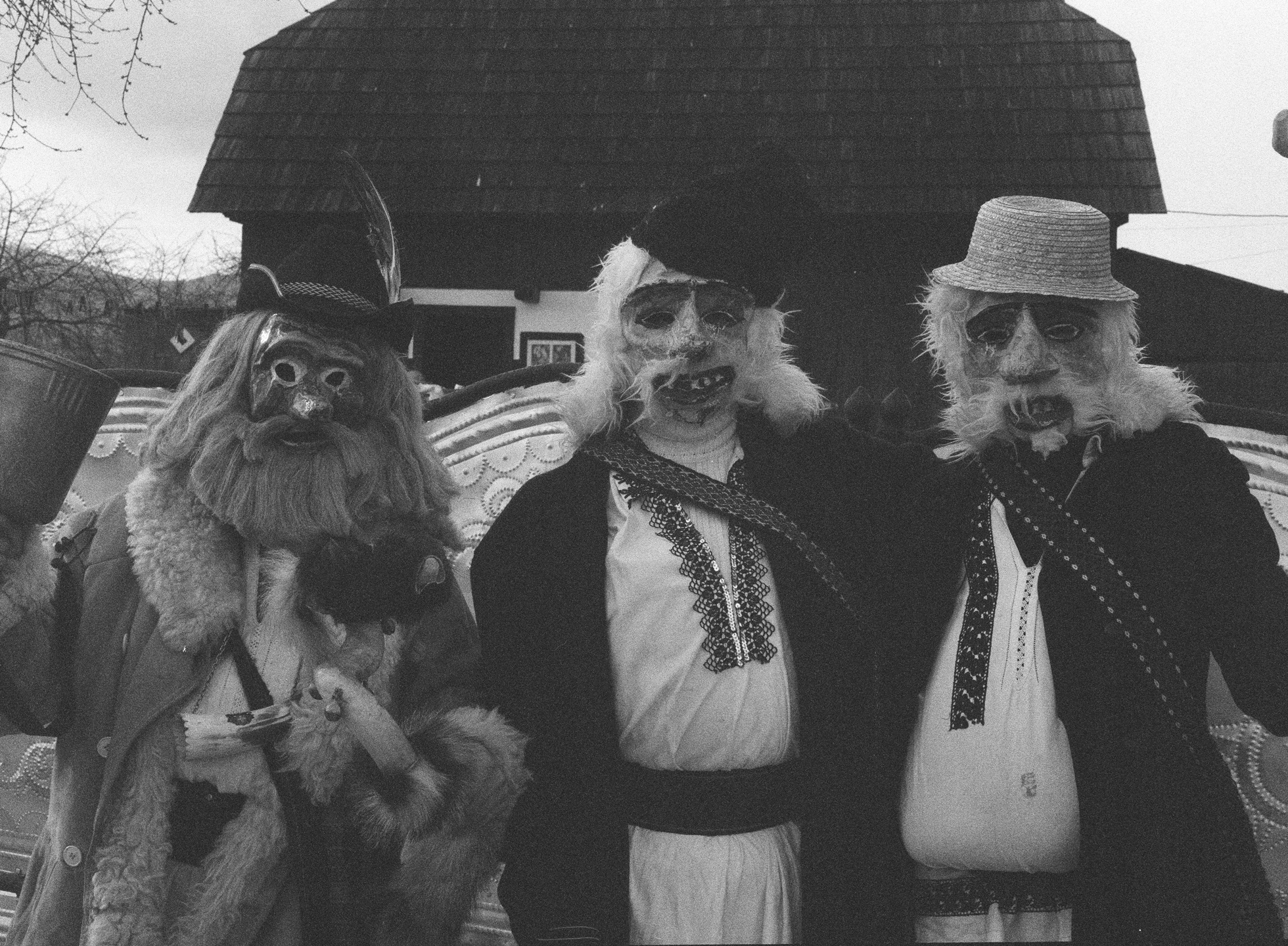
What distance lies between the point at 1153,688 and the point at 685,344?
110 centimetres

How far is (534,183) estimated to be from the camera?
10.8 metres

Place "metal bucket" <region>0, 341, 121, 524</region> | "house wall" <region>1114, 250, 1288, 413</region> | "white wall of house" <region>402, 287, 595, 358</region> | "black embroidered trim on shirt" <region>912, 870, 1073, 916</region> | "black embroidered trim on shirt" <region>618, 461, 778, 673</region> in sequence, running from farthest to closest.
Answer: "white wall of house" <region>402, 287, 595, 358</region> → "house wall" <region>1114, 250, 1288, 413</region> → "black embroidered trim on shirt" <region>618, 461, 778, 673</region> → "black embroidered trim on shirt" <region>912, 870, 1073, 916</region> → "metal bucket" <region>0, 341, 121, 524</region>

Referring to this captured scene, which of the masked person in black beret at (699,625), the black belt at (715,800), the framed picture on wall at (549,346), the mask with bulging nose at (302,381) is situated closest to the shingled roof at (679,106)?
the framed picture on wall at (549,346)

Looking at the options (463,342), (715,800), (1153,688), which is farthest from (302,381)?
(463,342)

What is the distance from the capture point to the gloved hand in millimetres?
2295

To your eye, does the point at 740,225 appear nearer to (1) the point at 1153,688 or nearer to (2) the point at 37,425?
(1) the point at 1153,688

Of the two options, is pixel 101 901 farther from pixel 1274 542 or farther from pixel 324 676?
pixel 1274 542

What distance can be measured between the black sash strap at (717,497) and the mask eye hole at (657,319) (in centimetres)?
25

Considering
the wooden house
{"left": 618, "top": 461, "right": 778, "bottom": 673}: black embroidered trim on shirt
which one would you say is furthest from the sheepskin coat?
the wooden house

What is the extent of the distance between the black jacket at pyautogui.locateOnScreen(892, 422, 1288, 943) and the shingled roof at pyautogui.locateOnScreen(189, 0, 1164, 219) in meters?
8.39

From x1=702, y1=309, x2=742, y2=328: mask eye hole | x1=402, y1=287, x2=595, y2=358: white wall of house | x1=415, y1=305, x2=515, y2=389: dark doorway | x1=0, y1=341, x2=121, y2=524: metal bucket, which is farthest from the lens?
x1=415, y1=305, x2=515, y2=389: dark doorway

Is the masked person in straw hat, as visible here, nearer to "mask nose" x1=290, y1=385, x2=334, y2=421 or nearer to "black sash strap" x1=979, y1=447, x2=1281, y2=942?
"black sash strap" x1=979, y1=447, x2=1281, y2=942

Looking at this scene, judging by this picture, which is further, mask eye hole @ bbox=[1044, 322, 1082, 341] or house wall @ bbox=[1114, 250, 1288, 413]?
house wall @ bbox=[1114, 250, 1288, 413]

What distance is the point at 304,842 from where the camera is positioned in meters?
2.29
